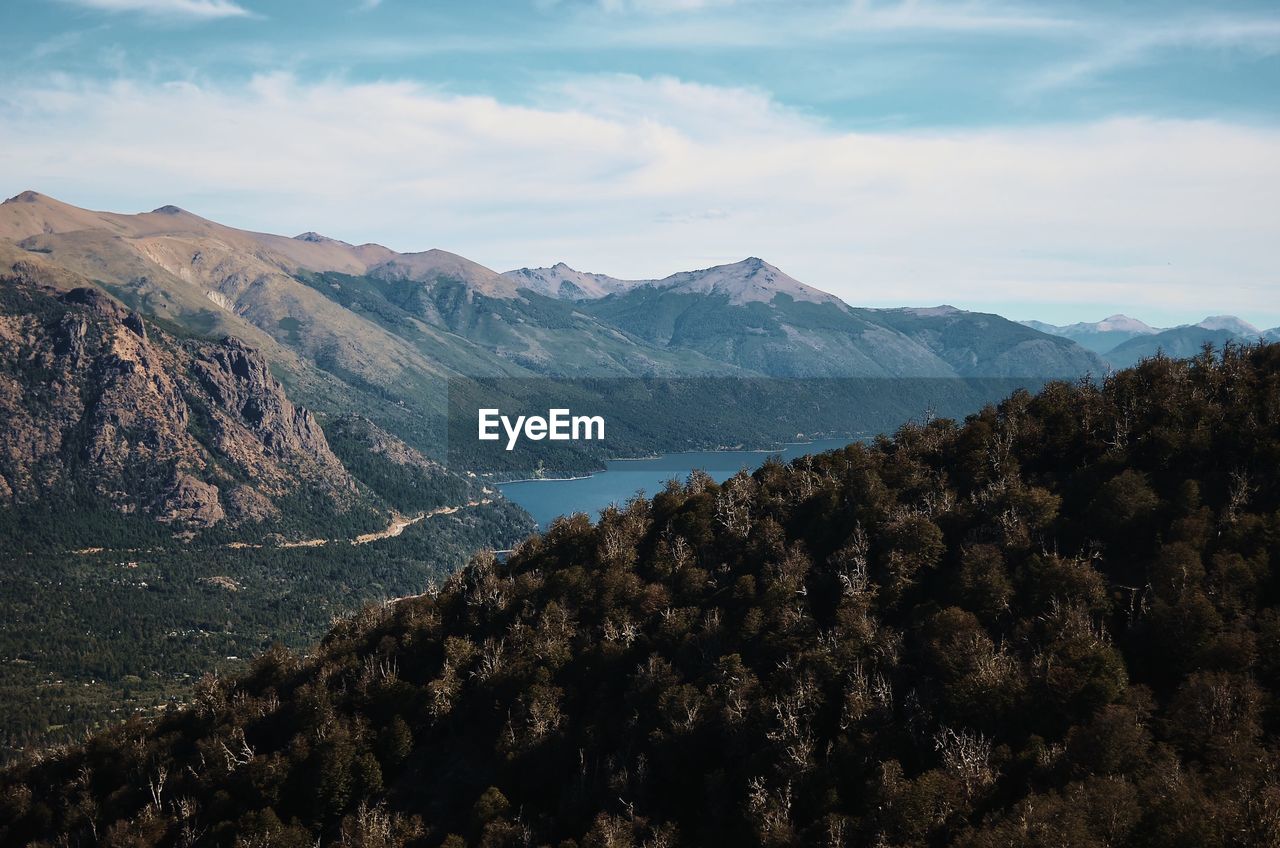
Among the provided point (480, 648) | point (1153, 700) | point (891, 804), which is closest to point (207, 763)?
point (480, 648)

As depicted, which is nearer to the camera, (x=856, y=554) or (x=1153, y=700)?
(x=1153, y=700)

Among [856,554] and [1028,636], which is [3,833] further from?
[1028,636]

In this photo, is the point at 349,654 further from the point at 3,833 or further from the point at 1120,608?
the point at 1120,608

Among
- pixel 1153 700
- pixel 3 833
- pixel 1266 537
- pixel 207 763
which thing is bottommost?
pixel 3 833

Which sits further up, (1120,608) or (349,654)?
(1120,608)

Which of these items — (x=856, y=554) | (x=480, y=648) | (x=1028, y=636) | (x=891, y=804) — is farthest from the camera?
(x=480, y=648)

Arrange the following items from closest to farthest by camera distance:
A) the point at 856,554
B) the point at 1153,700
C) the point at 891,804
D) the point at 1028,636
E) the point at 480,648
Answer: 1. the point at 891,804
2. the point at 1153,700
3. the point at 1028,636
4. the point at 856,554
5. the point at 480,648
